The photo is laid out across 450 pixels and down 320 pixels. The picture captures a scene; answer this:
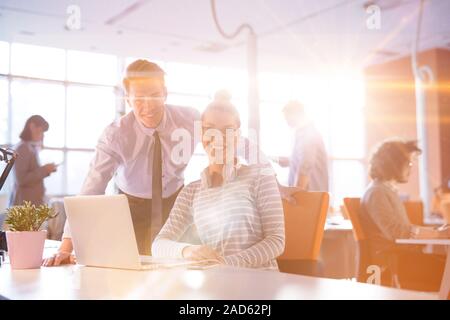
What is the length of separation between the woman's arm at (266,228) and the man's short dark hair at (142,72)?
2.48 ft

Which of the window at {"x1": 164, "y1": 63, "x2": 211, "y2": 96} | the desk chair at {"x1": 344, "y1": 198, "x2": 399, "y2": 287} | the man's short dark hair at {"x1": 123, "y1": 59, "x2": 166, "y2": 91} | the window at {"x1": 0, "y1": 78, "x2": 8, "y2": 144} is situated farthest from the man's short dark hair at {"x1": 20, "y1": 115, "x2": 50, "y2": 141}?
the window at {"x1": 164, "y1": 63, "x2": 211, "y2": 96}

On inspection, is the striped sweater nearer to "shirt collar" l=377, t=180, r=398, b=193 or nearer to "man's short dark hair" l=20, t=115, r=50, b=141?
"shirt collar" l=377, t=180, r=398, b=193

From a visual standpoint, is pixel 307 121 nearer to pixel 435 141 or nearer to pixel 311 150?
pixel 311 150

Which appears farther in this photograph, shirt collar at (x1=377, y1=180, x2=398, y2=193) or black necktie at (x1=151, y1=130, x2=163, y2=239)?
shirt collar at (x1=377, y1=180, x2=398, y2=193)

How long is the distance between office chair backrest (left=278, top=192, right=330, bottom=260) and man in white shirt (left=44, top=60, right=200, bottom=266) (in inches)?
25.4

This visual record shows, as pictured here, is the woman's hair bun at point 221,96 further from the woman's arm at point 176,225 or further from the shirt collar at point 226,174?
the woman's arm at point 176,225

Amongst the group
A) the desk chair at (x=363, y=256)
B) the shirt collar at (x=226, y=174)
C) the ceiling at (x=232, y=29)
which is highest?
the ceiling at (x=232, y=29)

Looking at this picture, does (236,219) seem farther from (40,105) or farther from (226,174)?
(40,105)

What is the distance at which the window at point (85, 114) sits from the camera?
28.6 ft

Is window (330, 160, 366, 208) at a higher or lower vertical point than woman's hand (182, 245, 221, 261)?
higher

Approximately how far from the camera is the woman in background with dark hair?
4.60 m

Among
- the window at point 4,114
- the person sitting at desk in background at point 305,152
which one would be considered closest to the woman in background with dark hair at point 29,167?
the person sitting at desk in background at point 305,152

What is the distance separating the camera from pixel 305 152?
4.79 meters

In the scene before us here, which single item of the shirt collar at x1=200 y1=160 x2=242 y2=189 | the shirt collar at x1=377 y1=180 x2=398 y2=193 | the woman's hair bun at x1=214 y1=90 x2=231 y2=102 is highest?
the woman's hair bun at x1=214 y1=90 x2=231 y2=102
